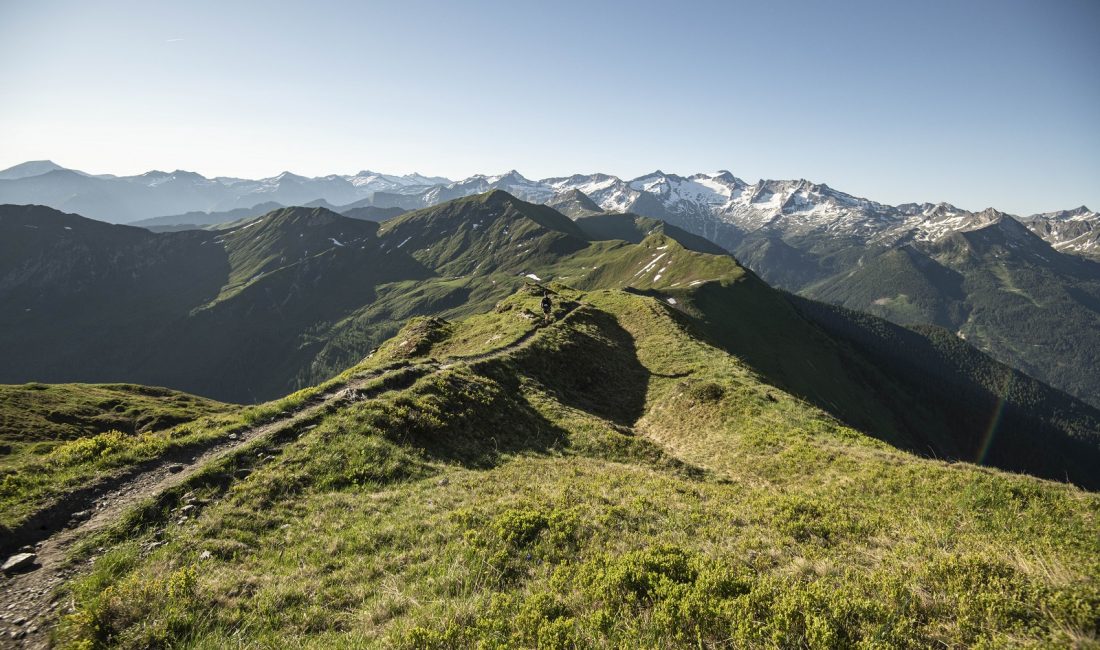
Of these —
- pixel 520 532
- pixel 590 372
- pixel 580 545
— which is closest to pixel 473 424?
pixel 520 532

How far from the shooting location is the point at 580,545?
1259 cm

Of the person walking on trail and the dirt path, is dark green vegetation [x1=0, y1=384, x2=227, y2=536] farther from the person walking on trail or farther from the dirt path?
the person walking on trail

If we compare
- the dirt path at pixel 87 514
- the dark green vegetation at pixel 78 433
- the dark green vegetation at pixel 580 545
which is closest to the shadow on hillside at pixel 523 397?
the dark green vegetation at pixel 580 545

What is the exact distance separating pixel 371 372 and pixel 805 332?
358 feet

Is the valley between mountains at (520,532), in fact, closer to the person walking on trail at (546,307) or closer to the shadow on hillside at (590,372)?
the shadow on hillside at (590,372)

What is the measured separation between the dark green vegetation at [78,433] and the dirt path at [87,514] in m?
0.71

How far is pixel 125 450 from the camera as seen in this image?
18297 mm

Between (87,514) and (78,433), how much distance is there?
4894cm

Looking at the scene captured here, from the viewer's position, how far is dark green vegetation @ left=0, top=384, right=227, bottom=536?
15.2 metres

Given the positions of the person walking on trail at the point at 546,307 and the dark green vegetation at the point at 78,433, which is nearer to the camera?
the dark green vegetation at the point at 78,433

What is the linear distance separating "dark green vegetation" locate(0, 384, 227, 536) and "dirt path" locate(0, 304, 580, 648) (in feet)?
2.34

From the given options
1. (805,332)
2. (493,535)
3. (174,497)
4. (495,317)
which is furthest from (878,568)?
(805,332)

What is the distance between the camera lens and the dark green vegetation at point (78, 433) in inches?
600

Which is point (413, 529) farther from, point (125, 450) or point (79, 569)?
point (125, 450)
